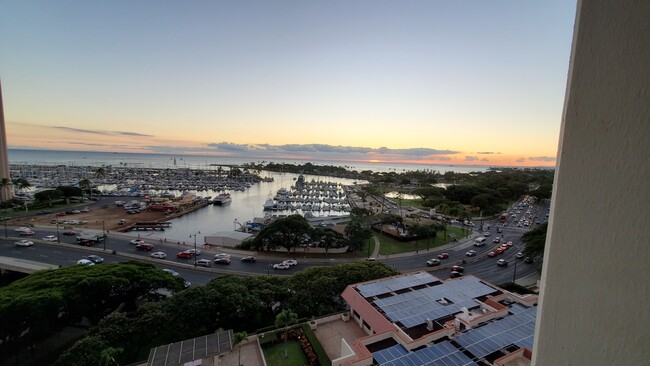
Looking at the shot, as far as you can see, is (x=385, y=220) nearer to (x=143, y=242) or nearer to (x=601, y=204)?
(x=143, y=242)

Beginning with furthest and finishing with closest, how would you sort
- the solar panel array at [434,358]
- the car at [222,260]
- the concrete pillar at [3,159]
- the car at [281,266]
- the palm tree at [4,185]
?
the concrete pillar at [3,159]
the palm tree at [4,185]
the car at [222,260]
the car at [281,266]
the solar panel array at [434,358]

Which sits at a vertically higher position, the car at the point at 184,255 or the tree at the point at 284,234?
the tree at the point at 284,234

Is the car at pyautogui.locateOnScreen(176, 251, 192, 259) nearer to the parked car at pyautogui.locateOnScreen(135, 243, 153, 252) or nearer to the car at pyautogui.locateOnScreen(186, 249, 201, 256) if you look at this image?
the car at pyautogui.locateOnScreen(186, 249, 201, 256)

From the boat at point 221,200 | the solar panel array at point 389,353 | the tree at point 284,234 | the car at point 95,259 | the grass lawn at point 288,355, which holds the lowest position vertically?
the boat at point 221,200

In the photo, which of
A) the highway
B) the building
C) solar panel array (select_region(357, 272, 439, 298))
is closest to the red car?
the highway

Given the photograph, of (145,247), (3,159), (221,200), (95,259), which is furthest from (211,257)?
(3,159)

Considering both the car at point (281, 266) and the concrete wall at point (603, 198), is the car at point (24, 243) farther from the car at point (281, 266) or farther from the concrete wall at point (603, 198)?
the concrete wall at point (603, 198)

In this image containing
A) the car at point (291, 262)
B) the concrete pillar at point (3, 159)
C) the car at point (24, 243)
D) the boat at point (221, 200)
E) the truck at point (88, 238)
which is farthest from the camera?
the boat at point (221, 200)

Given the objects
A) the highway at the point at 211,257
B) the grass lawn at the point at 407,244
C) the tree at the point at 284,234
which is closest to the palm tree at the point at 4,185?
the highway at the point at 211,257
